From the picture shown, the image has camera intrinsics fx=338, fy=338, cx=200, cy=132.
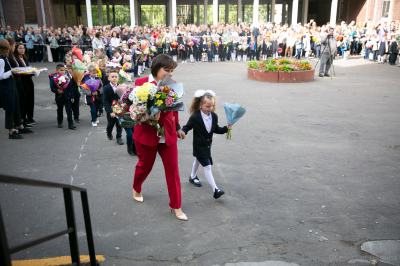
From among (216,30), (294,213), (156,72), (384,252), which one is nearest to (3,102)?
(156,72)

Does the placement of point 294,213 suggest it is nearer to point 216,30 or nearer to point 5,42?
point 5,42

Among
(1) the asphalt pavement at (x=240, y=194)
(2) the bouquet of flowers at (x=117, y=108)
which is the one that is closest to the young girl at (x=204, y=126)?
(1) the asphalt pavement at (x=240, y=194)

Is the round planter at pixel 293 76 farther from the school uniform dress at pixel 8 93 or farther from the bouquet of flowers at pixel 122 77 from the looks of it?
the school uniform dress at pixel 8 93

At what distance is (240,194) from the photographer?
4.80m

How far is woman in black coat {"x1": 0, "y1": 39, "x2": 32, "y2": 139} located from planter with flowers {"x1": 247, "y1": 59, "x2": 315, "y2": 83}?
9.96 meters

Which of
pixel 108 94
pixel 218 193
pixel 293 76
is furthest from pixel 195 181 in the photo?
pixel 293 76

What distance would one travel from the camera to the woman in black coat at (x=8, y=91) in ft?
22.8

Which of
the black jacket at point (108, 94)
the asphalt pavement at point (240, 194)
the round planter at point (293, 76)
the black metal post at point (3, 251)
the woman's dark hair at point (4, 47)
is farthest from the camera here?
the round planter at point (293, 76)

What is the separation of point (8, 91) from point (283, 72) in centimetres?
1047

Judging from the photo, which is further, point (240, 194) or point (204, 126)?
point (240, 194)

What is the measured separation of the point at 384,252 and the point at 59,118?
24.2 feet

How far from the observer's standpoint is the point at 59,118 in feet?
27.2

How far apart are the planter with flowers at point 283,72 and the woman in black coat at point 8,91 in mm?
9959

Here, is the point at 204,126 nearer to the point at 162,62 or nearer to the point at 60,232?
the point at 162,62
